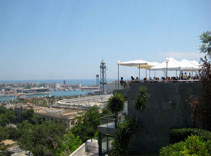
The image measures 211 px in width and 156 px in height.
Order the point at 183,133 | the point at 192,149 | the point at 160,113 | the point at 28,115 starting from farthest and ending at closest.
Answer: the point at 28,115
the point at 160,113
the point at 183,133
the point at 192,149

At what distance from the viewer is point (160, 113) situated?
37.2 ft

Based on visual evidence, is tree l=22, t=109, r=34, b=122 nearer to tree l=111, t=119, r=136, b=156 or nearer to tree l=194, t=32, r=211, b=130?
tree l=111, t=119, r=136, b=156

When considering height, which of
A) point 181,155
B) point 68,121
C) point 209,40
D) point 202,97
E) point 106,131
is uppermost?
point 209,40

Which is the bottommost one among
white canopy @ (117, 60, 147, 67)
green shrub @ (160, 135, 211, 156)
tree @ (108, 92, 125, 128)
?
green shrub @ (160, 135, 211, 156)

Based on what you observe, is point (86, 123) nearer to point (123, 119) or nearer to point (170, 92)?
point (123, 119)

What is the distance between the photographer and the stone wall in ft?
35.1

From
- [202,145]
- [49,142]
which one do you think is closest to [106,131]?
[202,145]

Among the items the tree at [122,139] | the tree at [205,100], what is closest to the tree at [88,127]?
the tree at [122,139]

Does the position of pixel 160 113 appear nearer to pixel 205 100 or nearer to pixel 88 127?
pixel 205 100

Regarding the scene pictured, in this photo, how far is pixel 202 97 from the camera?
373 inches

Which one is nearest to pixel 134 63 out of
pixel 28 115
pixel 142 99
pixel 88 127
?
pixel 142 99

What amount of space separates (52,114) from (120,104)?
6187 centimetres

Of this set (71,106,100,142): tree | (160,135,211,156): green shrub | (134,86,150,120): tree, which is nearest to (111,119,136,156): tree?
(134,86,150,120): tree

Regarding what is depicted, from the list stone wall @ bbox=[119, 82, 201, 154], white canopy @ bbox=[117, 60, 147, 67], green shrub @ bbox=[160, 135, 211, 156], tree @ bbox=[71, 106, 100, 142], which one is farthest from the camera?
tree @ bbox=[71, 106, 100, 142]
